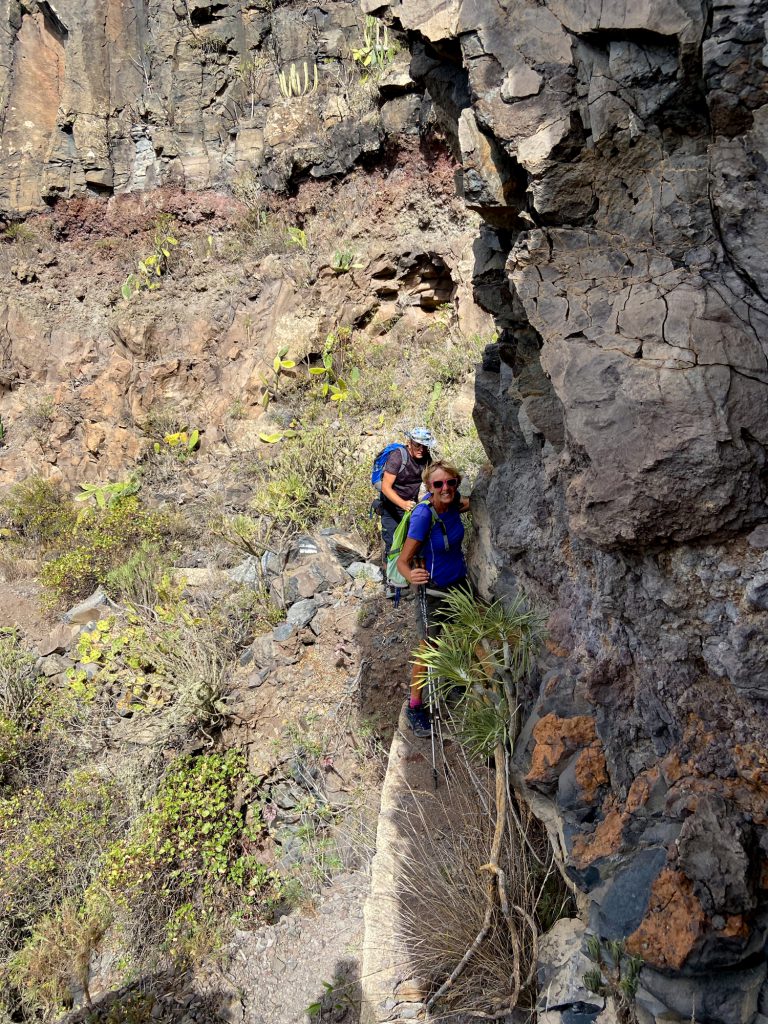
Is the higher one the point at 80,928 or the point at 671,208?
the point at 671,208

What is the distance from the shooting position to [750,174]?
169 cm

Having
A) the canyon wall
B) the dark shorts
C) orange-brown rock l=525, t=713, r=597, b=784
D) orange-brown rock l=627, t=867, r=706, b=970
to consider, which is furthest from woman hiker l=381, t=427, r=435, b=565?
orange-brown rock l=627, t=867, r=706, b=970

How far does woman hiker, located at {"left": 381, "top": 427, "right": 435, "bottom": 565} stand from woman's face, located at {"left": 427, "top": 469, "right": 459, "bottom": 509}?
3.49ft

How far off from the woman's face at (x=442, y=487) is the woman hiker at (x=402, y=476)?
1065mm

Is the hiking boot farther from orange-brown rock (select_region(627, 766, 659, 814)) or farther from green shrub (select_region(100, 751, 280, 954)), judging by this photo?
orange-brown rock (select_region(627, 766, 659, 814))

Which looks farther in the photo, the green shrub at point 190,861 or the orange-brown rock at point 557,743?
the green shrub at point 190,861

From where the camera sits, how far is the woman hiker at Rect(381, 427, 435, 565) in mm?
4441

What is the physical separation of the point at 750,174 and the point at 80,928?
5.31 m

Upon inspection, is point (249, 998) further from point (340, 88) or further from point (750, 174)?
point (340, 88)

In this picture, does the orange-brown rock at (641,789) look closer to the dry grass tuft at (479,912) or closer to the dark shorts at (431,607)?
the dry grass tuft at (479,912)

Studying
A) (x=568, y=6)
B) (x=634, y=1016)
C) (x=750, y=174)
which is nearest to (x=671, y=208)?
(x=750, y=174)

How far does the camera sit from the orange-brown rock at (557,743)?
213cm

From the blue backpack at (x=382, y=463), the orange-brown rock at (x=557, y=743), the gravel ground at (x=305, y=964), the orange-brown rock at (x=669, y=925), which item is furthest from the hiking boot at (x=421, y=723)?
the orange-brown rock at (x=669, y=925)

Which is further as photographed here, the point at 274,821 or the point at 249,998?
the point at 274,821
